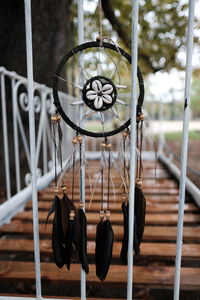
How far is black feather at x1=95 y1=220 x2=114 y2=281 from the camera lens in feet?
2.08

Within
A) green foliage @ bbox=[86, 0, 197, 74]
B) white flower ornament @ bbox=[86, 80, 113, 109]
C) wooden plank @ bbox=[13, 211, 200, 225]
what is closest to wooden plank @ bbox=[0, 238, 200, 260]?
wooden plank @ bbox=[13, 211, 200, 225]

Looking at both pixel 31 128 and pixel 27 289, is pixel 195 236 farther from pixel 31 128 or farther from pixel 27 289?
pixel 31 128

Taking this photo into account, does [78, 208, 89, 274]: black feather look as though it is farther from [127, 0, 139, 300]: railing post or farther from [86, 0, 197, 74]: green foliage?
[86, 0, 197, 74]: green foliage

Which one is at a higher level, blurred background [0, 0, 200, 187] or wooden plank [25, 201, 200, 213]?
blurred background [0, 0, 200, 187]

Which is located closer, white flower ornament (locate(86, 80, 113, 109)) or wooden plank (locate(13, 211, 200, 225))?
white flower ornament (locate(86, 80, 113, 109))

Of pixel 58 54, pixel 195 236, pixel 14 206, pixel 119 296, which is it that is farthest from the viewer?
pixel 58 54

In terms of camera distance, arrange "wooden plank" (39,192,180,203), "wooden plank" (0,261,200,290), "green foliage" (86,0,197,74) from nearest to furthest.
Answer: "wooden plank" (0,261,200,290) < "wooden plank" (39,192,180,203) < "green foliage" (86,0,197,74)

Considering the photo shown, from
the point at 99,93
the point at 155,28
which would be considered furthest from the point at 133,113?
the point at 155,28

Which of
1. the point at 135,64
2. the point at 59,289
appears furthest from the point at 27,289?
the point at 135,64

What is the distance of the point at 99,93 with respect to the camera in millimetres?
590

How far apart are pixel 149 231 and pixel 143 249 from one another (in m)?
0.17

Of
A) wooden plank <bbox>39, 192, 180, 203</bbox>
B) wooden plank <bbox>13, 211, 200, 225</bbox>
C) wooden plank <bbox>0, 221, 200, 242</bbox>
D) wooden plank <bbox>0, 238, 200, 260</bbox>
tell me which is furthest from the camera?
wooden plank <bbox>39, 192, 180, 203</bbox>

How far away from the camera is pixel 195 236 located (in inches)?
45.3

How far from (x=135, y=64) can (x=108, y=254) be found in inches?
19.5
